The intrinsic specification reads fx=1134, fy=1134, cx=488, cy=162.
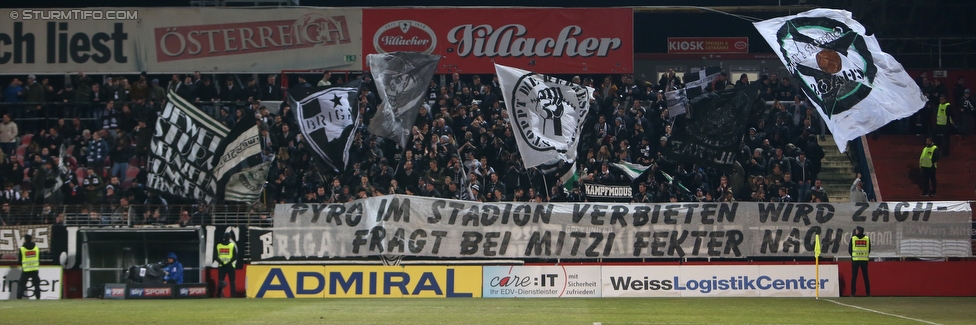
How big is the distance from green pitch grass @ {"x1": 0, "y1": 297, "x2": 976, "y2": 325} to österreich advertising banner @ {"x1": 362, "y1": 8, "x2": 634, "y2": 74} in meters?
12.8

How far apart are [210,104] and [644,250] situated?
45.9 ft

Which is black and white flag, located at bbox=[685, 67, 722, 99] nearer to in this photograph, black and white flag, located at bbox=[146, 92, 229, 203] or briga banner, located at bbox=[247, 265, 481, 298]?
briga banner, located at bbox=[247, 265, 481, 298]

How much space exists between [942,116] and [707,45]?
10101 millimetres

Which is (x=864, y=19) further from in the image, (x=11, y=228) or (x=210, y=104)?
(x=11, y=228)

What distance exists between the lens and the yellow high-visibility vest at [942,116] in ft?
110

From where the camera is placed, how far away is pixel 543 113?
2852 centimetres

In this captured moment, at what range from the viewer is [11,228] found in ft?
93.3

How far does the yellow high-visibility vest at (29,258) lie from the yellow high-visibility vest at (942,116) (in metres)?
25.3

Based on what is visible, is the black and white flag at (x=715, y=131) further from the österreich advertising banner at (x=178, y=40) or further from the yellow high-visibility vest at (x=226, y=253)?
the österreich advertising banner at (x=178, y=40)

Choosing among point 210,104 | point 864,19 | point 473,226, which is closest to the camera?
point 473,226

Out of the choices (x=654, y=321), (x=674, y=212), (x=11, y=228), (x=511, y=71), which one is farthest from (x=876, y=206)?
(x=11, y=228)

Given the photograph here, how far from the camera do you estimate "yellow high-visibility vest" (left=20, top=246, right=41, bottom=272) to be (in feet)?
88.6

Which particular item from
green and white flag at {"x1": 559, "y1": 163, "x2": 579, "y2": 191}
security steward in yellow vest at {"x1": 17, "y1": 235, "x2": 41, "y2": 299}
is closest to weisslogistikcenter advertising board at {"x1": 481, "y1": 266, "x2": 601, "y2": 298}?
green and white flag at {"x1": 559, "y1": 163, "x2": 579, "y2": 191}

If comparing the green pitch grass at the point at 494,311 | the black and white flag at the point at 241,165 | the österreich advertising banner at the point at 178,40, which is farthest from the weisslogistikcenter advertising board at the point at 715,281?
the österreich advertising banner at the point at 178,40
